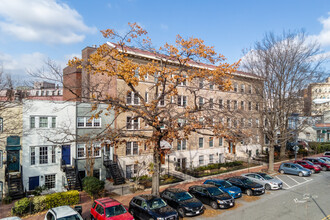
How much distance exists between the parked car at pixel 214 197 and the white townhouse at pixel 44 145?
41.8ft

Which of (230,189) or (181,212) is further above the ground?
(230,189)

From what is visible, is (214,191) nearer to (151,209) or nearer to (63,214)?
(151,209)

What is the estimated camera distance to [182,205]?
599 inches

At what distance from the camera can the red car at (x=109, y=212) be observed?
12970 mm

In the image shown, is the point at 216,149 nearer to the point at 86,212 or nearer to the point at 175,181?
the point at 175,181

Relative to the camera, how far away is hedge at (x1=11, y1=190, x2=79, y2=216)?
15.6 m

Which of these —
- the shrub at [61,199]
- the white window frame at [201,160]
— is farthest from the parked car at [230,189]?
the white window frame at [201,160]

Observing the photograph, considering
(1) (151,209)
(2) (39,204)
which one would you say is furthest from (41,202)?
(1) (151,209)

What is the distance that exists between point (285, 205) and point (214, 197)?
5508mm

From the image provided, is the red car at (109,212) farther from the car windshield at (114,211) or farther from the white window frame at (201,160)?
the white window frame at (201,160)

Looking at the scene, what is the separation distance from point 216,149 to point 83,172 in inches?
827

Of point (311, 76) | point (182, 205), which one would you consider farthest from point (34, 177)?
point (311, 76)

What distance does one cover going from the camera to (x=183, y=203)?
1544 centimetres

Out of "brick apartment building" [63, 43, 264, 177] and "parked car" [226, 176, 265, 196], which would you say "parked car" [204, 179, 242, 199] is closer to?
"parked car" [226, 176, 265, 196]
